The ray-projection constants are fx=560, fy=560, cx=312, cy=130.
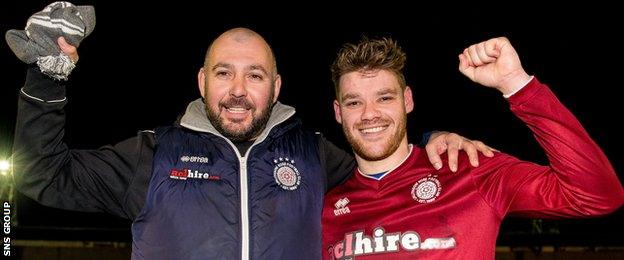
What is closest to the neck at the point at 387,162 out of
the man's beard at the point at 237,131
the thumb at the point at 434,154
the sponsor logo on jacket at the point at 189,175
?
the thumb at the point at 434,154

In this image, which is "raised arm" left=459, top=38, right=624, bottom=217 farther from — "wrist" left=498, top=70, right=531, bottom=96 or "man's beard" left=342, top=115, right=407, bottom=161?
"man's beard" left=342, top=115, right=407, bottom=161

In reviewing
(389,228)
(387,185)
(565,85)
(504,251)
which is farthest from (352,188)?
(565,85)

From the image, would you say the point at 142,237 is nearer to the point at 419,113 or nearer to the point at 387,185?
the point at 387,185

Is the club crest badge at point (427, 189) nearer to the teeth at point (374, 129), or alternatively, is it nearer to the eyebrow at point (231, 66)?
the teeth at point (374, 129)

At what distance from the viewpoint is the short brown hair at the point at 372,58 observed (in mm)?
2797

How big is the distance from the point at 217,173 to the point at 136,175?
356 millimetres

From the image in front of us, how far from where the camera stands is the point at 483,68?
2.29 meters

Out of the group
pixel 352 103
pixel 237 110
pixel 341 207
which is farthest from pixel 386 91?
pixel 237 110

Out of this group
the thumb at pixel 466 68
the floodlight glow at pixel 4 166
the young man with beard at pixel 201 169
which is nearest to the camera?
the young man with beard at pixel 201 169

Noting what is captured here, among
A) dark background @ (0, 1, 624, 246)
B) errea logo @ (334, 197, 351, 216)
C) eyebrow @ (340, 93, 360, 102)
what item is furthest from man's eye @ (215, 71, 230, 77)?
dark background @ (0, 1, 624, 246)

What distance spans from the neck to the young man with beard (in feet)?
0.73

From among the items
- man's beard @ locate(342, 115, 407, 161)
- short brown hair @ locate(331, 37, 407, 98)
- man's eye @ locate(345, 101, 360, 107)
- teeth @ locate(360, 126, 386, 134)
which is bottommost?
man's beard @ locate(342, 115, 407, 161)

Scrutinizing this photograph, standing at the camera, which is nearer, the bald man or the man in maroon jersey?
the man in maroon jersey

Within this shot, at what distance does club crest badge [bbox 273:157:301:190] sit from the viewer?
2510mm
